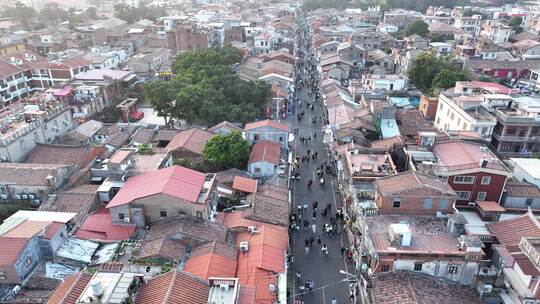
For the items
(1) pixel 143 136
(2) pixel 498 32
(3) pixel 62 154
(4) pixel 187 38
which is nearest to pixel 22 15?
(4) pixel 187 38

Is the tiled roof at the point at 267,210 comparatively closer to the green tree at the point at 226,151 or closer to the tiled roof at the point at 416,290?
the green tree at the point at 226,151

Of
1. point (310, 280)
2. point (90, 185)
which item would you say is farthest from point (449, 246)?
point (90, 185)

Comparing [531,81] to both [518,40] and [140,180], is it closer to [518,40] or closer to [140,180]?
[518,40]

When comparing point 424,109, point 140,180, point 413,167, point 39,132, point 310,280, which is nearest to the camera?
point 310,280

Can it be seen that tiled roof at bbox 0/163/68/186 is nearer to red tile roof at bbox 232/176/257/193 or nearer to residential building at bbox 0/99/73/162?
residential building at bbox 0/99/73/162

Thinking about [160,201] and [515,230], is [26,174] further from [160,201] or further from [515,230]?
[515,230]

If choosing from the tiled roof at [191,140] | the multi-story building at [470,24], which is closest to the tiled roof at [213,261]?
the tiled roof at [191,140]
